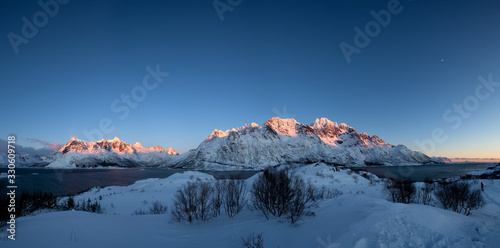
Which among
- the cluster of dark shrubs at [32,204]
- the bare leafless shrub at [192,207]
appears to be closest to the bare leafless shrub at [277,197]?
the bare leafless shrub at [192,207]

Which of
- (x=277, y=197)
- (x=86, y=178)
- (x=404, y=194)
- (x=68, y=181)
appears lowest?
(x=86, y=178)

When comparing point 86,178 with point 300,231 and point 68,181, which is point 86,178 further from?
point 300,231

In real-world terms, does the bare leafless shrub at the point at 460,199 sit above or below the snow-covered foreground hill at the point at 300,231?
below

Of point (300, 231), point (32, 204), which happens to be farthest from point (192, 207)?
point (32, 204)

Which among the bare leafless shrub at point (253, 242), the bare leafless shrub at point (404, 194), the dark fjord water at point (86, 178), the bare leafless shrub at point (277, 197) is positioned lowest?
the dark fjord water at point (86, 178)

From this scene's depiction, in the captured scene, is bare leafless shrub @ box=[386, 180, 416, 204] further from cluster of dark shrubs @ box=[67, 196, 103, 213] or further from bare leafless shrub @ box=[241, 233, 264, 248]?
A: cluster of dark shrubs @ box=[67, 196, 103, 213]

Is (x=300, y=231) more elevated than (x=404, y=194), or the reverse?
(x=300, y=231)

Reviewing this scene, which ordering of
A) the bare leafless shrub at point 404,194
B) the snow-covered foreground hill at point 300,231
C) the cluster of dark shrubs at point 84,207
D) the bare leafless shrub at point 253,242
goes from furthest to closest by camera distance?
the cluster of dark shrubs at point 84,207 < the bare leafless shrub at point 404,194 < the bare leafless shrub at point 253,242 < the snow-covered foreground hill at point 300,231

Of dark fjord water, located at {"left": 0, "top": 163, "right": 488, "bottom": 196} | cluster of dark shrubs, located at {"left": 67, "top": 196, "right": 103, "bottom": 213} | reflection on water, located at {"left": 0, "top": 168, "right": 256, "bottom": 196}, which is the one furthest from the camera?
dark fjord water, located at {"left": 0, "top": 163, "right": 488, "bottom": 196}

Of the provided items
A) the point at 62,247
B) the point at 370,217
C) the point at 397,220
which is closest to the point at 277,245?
the point at 370,217

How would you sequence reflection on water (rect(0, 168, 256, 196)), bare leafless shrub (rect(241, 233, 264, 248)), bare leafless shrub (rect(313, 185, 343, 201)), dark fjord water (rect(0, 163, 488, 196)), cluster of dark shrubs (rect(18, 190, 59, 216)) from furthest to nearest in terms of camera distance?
dark fjord water (rect(0, 163, 488, 196)) < reflection on water (rect(0, 168, 256, 196)) < bare leafless shrub (rect(313, 185, 343, 201)) < cluster of dark shrubs (rect(18, 190, 59, 216)) < bare leafless shrub (rect(241, 233, 264, 248))

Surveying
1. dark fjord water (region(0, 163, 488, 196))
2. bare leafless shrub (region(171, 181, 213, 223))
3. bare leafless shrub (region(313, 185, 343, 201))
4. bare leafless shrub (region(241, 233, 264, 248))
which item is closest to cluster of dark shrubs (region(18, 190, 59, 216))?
dark fjord water (region(0, 163, 488, 196))

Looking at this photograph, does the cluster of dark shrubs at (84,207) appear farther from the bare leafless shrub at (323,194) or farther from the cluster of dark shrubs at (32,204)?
the bare leafless shrub at (323,194)

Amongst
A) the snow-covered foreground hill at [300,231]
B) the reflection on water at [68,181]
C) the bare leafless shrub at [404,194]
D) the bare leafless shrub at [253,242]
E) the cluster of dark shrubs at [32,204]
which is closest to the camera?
the snow-covered foreground hill at [300,231]
